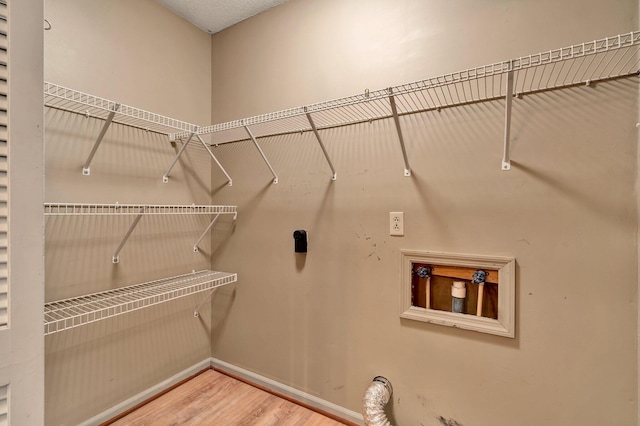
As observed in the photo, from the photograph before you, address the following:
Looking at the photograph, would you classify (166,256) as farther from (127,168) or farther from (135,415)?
Answer: (135,415)

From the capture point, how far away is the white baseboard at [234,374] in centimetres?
155

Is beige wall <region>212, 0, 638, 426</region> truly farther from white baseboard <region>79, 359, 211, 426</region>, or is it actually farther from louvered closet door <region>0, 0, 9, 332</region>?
louvered closet door <region>0, 0, 9, 332</region>

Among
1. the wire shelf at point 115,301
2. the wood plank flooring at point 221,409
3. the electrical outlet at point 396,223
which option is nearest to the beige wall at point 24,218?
the wire shelf at point 115,301

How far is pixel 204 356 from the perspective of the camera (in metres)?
2.07

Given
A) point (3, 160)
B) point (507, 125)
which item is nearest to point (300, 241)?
point (507, 125)

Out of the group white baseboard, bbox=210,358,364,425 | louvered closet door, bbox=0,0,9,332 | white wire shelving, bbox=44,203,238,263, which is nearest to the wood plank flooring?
white baseboard, bbox=210,358,364,425

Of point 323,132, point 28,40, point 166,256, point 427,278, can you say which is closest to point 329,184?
point 323,132

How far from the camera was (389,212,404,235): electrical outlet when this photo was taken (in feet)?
4.70

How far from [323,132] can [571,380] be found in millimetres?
1521

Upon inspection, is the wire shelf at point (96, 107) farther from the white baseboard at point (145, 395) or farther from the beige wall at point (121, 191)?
the white baseboard at point (145, 395)

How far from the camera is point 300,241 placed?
169 centimetres

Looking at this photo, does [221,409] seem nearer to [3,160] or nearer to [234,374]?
[234,374]

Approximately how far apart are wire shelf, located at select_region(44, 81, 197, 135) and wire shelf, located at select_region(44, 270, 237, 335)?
34.3 inches

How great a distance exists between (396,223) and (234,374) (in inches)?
58.4
